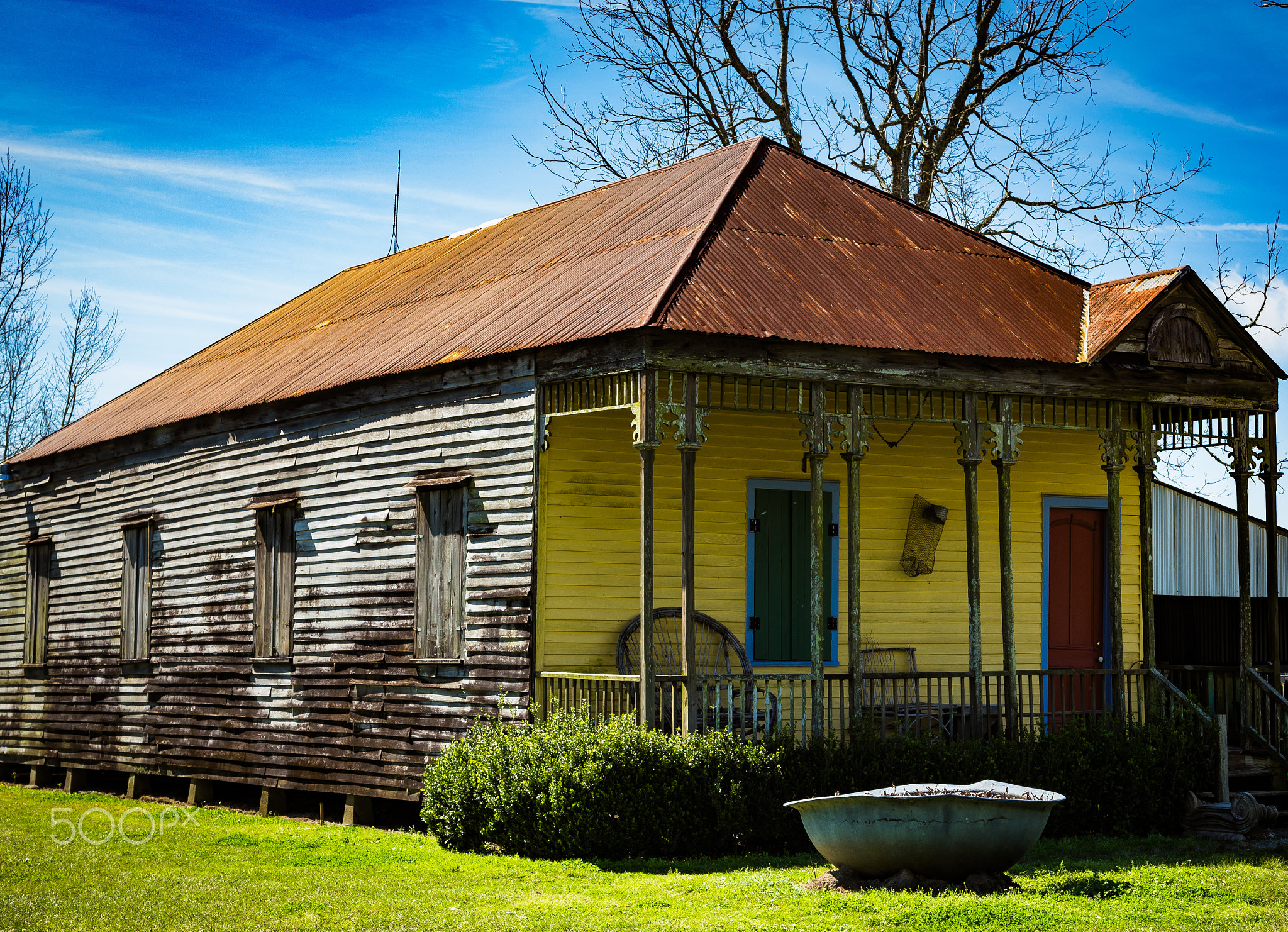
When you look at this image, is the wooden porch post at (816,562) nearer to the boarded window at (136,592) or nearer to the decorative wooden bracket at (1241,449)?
the decorative wooden bracket at (1241,449)

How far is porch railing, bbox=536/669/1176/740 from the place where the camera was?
1205 cm

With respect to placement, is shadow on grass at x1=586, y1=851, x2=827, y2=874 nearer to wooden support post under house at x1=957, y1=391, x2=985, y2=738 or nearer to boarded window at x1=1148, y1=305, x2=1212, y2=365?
wooden support post under house at x1=957, y1=391, x2=985, y2=738

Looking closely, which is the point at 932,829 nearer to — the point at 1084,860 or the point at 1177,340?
the point at 1084,860

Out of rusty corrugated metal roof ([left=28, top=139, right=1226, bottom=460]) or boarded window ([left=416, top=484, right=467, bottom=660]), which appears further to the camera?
boarded window ([left=416, top=484, right=467, bottom=660])

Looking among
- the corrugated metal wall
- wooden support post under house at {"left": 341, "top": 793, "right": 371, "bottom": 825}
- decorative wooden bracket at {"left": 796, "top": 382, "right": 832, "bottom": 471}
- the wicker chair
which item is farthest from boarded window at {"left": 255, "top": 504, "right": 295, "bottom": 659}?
the corrugated metal wall

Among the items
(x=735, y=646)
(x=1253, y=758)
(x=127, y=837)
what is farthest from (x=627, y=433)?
(x=1253, y=758)

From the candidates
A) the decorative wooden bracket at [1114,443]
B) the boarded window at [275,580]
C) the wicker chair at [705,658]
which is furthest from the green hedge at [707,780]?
the boarded window at [275,580]

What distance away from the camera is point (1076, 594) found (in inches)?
646

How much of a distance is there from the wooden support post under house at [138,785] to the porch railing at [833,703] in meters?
8.34

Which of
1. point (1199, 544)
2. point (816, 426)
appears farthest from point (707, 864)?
point (1199, 544)

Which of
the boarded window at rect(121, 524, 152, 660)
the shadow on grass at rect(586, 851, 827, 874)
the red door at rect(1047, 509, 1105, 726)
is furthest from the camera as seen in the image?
the boarded window at rect(121, 524, 152, 660)

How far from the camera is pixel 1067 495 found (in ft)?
53.8

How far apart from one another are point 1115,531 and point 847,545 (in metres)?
2.57

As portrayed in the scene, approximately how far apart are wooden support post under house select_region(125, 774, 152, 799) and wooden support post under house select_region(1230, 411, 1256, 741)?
13.1 metres
